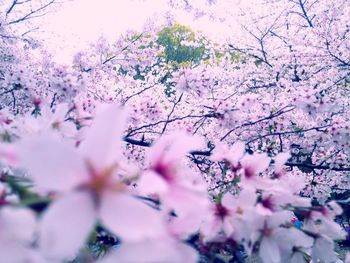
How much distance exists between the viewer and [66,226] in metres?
0.49

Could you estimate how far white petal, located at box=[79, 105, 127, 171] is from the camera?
1.83 feet

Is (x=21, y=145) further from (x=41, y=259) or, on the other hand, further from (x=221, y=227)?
(x=221, y=227)

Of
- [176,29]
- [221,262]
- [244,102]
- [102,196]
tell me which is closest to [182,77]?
[244,102]

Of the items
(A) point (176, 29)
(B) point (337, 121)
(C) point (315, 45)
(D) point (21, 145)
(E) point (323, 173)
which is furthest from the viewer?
(A) point (176, 29)

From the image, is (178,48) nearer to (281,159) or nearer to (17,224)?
(281,159)

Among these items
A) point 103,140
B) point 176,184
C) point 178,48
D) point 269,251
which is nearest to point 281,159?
point 269,251

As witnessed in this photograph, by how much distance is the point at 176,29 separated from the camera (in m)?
22.3

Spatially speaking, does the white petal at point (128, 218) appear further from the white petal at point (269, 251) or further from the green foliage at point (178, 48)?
the green foliage at point (178, 48)

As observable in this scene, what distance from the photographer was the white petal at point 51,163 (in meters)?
0.50

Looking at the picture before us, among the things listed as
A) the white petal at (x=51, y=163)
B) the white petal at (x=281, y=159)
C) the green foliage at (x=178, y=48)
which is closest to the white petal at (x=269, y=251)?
the white petal at (x=281, y=159)

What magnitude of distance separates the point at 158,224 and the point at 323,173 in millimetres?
5596

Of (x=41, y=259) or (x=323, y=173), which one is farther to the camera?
(x=323, y=173)

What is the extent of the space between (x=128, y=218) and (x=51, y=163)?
13cm

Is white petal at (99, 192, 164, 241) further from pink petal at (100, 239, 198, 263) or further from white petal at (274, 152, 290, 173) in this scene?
white petal at (274, 152, 290, 173)
